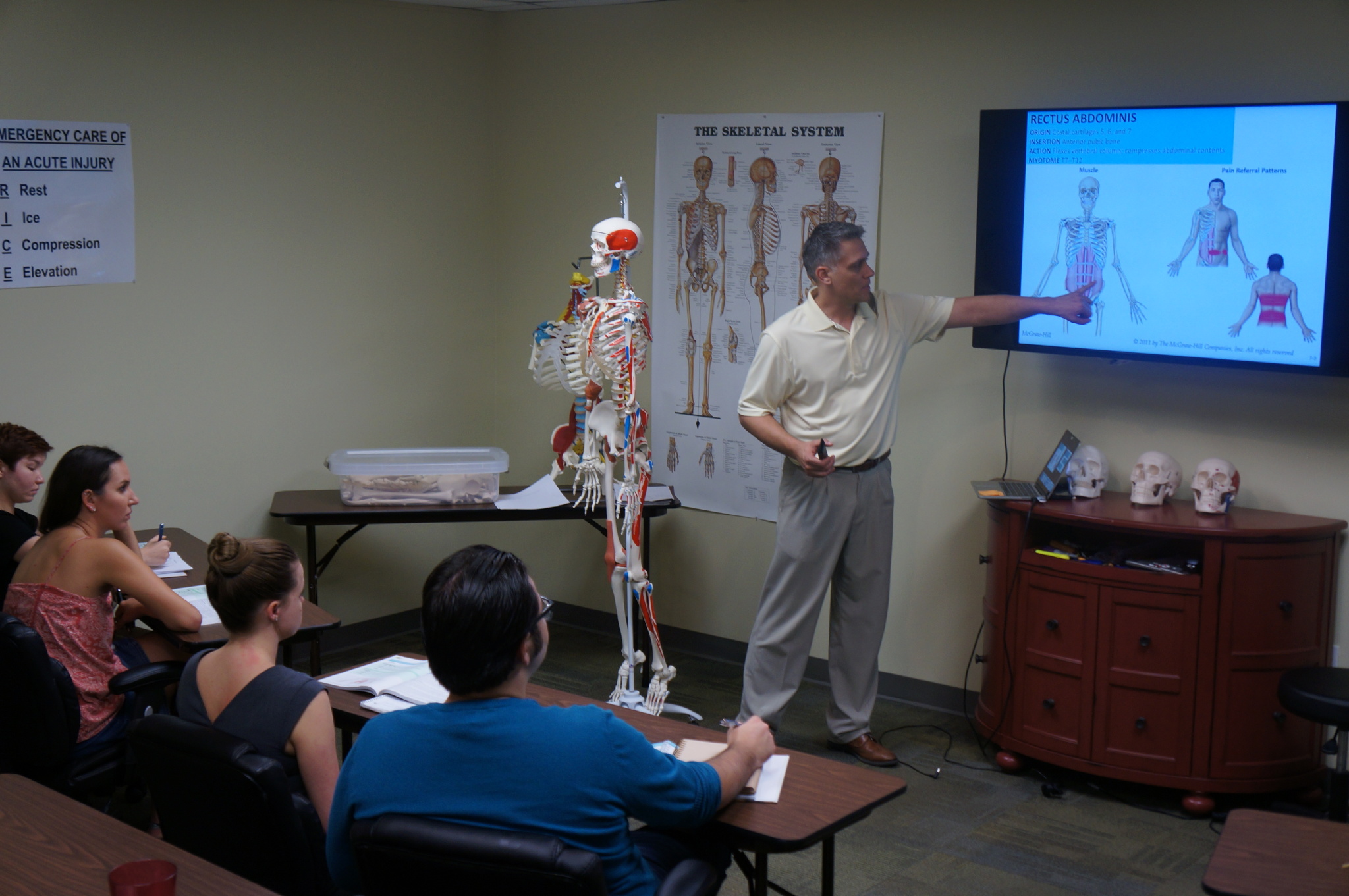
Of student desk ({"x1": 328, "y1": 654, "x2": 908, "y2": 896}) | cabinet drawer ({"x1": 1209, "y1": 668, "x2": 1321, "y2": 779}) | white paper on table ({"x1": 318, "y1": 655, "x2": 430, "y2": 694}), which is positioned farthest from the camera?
cabinet drawer ({"x1": 1209, "y1": 668, "x2": 1321, "y2": 779})

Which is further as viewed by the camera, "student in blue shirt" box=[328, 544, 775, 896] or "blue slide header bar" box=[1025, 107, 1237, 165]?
"blue slide header bar" box=[1025, 107, 1237, 165]

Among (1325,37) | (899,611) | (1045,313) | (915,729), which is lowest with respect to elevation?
(915,729)

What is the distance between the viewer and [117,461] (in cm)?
325

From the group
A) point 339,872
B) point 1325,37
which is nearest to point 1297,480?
point 1325,37

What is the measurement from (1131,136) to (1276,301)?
26.2 inches

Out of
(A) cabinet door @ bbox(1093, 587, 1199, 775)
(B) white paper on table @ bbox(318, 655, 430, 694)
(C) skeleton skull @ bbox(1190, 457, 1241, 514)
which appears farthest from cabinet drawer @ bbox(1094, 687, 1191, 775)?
(B) white paper on table @ bbox(318, 655, 430, 694)

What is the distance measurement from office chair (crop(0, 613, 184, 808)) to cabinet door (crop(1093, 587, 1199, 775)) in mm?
2684

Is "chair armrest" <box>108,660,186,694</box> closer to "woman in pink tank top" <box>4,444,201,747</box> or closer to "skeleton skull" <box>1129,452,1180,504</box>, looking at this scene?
"woman in pink tank top" <box>4,444,201,747</box>

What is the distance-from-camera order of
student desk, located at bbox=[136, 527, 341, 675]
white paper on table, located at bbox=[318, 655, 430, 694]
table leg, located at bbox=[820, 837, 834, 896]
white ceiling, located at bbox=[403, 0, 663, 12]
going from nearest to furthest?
1. table leg, located at bbox=[820, 837, 834, 896]
2. white paper on table, located at bbox=[318, 655, 430, 694]
3. student desk, located at bbox=[136, 527, 341, 675]
4. white ceiling, located at bbox=[403, 0, 663, 12]

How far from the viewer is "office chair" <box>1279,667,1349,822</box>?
3.26 metres

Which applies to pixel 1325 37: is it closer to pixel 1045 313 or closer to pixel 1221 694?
pixel 1045 313

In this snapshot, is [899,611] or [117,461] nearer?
[117,461]

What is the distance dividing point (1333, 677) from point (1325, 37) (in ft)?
6.08

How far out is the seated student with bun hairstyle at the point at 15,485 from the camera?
11.1 feet
